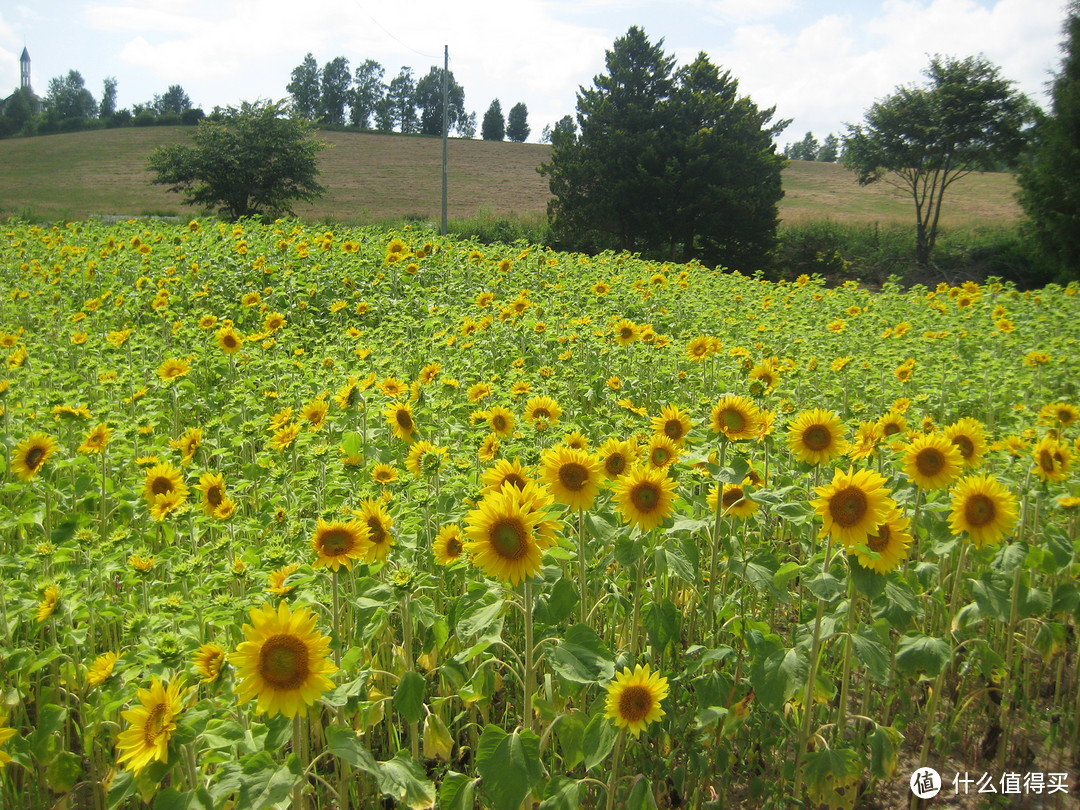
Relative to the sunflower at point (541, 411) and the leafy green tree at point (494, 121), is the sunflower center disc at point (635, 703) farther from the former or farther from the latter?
the leafy green tree at point (494, 121)

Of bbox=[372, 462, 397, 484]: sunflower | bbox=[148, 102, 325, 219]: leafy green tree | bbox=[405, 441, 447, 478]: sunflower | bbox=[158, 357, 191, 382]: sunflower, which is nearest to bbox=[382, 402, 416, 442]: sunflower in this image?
A: bbox=[405, 441, 447, 478]: sunflower

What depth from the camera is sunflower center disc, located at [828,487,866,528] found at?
1.69 m

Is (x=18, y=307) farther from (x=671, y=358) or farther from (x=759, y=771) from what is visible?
(x=759, y=771)

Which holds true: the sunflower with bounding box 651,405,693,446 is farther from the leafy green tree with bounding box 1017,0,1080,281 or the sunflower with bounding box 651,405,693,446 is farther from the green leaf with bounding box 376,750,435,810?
the leafy green tree with bounding box 1017,0,1080,281

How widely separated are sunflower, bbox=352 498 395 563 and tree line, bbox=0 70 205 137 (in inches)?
1511

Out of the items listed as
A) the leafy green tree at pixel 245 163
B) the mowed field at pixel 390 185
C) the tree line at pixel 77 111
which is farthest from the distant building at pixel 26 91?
the leafy green tree at pixel 245 163

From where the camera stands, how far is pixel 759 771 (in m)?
2.21

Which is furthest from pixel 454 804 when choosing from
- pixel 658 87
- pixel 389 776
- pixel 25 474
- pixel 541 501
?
pixel 658 87

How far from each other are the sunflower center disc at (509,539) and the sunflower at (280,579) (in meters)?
0.49

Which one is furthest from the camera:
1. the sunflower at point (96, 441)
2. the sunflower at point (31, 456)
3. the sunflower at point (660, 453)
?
the sunflower at point (96, 441)

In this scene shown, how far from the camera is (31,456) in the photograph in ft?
8.47

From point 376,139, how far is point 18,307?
5689cm

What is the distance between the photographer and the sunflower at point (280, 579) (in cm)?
163

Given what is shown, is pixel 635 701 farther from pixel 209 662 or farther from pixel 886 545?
pixel 209 662
